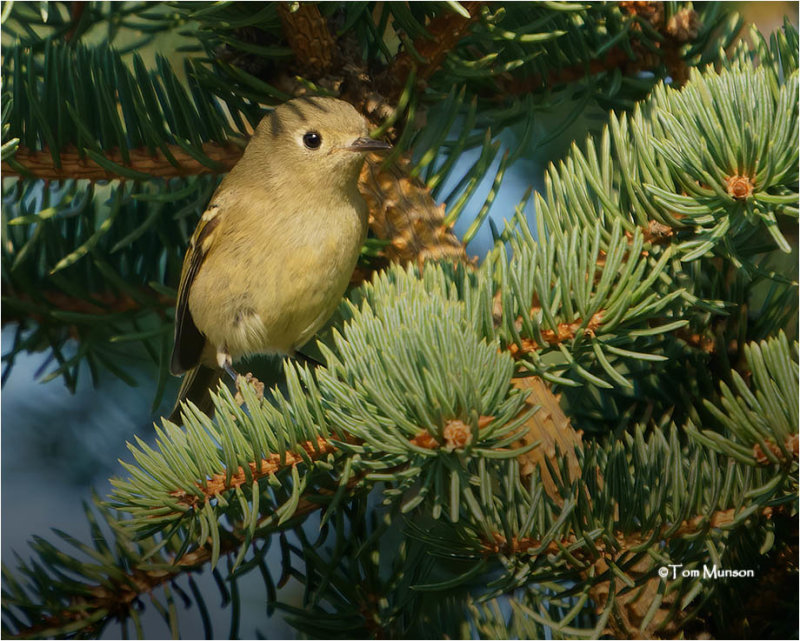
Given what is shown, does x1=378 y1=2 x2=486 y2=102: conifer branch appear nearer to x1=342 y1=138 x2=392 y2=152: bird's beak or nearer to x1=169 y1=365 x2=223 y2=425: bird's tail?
x1=342 y1=138 x2=392 y2=152: bird's beak

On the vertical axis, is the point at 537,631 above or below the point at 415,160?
below

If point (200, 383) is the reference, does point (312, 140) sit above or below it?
above

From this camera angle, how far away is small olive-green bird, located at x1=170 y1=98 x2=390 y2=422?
7.32 feet

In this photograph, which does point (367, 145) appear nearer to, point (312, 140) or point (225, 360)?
point (312, 140)

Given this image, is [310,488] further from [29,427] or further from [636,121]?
[29,427]

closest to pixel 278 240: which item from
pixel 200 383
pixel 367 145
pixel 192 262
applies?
pixel 192 262

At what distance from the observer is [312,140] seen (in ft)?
8.00

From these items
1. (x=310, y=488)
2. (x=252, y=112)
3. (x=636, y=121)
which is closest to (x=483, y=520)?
(x=310, y=488)

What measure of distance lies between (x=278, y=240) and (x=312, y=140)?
331 mm

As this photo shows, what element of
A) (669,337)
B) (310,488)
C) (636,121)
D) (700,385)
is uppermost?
(636,121)

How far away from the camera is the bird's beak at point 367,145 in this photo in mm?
1965

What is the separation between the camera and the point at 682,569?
4.70ft

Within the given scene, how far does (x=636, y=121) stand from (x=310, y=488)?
0.99 meters

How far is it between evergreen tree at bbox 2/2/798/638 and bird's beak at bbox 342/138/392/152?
2.1 inches
